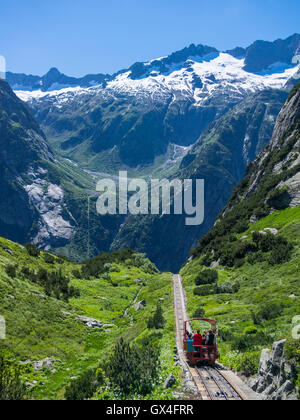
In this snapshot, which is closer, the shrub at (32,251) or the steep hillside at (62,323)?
the steep hillside at (62,323)

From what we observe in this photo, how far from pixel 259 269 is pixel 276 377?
29.4 metres

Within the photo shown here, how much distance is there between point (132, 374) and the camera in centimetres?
1797

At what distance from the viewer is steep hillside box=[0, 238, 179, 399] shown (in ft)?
75.2

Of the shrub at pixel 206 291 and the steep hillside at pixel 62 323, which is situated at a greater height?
the shrub at pixel 206 291

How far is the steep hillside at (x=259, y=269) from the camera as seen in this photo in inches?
912

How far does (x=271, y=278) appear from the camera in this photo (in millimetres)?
37750

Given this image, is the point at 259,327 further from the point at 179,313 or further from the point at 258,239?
the point at 258,239

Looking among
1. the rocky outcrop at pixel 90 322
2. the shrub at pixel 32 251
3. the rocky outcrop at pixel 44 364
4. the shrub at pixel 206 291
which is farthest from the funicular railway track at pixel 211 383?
the shrub at pixel 32 251

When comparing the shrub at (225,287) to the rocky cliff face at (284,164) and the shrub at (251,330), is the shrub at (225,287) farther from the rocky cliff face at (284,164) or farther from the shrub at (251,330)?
the rocky cliff face at (284,164)

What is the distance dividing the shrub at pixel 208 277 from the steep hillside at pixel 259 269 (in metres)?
0.28

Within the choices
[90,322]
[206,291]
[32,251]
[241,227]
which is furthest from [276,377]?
[241,227]

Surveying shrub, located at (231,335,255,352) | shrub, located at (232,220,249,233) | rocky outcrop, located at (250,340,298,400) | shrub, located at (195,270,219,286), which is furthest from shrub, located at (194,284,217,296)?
rocky outcrop, located at (250,340,298,400)
